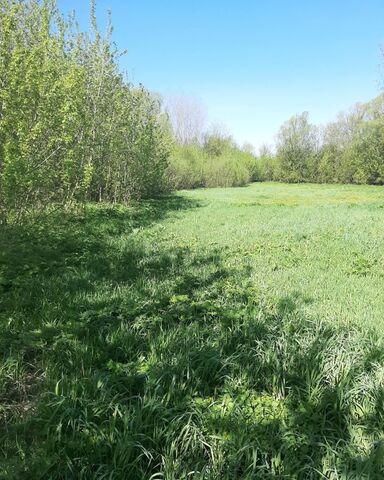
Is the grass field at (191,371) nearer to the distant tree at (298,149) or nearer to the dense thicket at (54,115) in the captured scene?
the dense thicket at (54,115)

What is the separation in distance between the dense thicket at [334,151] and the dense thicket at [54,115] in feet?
108

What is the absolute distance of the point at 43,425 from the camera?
2.54 m

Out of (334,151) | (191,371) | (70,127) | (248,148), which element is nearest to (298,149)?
(334,151)

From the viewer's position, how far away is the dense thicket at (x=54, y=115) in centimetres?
716

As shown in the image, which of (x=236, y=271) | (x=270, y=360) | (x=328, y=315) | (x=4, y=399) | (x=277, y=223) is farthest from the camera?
(x=277, y=223)

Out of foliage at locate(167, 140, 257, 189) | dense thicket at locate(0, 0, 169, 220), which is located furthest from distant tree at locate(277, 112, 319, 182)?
dense thicket at locate(0, 0, 169, 220)

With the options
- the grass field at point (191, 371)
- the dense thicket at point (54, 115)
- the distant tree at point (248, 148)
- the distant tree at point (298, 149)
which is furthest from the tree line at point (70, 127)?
the distant tree at point (248, 148)

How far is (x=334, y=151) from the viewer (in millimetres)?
47469

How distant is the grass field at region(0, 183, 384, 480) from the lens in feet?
7.47

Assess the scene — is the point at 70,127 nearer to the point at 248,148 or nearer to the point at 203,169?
the point at 203,169

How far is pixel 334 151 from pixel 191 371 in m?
49.7

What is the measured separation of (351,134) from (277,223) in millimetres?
41789

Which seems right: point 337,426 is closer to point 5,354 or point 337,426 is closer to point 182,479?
point 182,479

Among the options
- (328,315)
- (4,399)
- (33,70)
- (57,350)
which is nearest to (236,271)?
(328,315)
